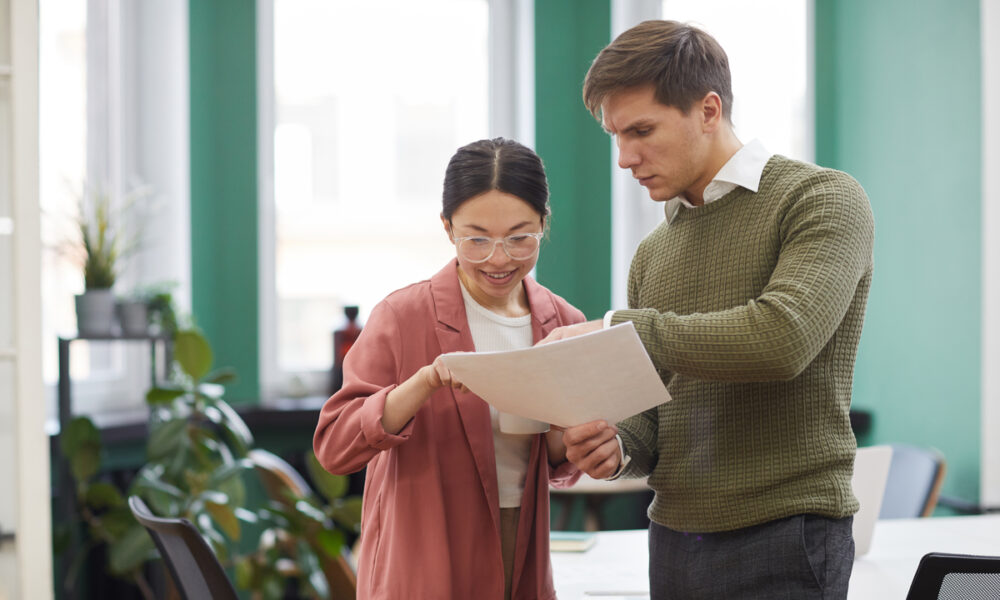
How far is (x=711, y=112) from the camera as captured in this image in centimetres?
137

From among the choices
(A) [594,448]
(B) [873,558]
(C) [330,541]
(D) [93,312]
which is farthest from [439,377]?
(D) [93,312]

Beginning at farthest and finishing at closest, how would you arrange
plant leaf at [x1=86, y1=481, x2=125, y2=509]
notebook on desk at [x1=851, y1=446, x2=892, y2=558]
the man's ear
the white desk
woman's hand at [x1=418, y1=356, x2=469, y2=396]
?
plant leaf at [x1=86, y1=481, x2=125, y2=509] < notebook on desk at [x1=851, y1=446, x2=892, y2=558] < the white desk < the man's ear < woman's hand at [x1=418, y1=356, x2=469, y2=396]

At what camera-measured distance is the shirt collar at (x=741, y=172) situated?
133cm

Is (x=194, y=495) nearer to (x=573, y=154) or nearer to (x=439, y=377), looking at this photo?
(x=439, y=377)

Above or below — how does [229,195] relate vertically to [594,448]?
above

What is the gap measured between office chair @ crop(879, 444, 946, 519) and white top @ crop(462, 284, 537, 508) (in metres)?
1.94

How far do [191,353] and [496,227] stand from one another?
1.93 m

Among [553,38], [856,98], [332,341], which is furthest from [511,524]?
[856,98]

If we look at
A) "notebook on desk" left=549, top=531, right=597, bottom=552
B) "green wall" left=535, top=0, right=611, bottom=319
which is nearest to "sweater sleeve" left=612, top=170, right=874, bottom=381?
"notebook on desk" left=549, top=531, right=597, bottom=552

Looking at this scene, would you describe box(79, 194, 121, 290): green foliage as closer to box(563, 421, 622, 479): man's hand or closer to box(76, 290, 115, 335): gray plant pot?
box(76, 290, 115, 335): gray plant pot

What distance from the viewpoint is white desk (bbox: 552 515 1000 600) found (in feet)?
5.66

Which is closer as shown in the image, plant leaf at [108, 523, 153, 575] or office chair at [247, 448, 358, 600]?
plant leaf at [108, 523, 153, 575]

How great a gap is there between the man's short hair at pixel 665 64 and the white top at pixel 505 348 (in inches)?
15.0

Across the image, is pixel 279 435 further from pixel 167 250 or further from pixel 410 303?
pixel 410 303
